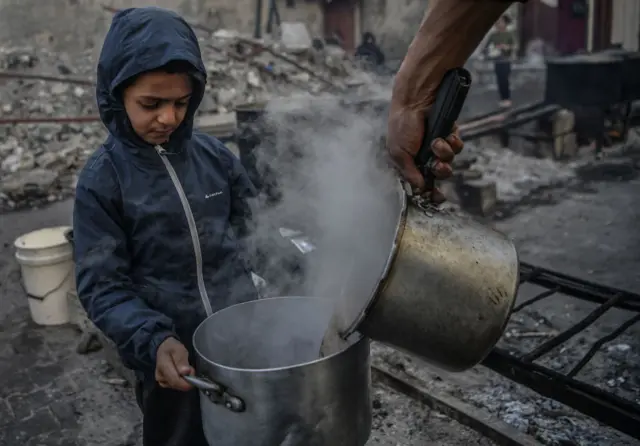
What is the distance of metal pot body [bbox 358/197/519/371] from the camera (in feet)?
4.91

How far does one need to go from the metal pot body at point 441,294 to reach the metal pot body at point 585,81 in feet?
27.1

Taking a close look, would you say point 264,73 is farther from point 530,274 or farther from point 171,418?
point 171,418

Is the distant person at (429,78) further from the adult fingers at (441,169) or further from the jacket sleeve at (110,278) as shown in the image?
the jacket sleeve at (110,278)

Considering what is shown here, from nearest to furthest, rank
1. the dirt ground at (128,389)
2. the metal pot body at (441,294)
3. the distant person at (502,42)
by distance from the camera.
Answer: the metal pot body at (441,294) < the dirt ground at (128,389) < the distant person at (502,42)

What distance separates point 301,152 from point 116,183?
6.48 feet

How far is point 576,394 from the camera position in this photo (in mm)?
2303

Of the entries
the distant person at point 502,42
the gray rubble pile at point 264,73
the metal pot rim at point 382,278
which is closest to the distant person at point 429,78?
the metal pot rim at point 382,278

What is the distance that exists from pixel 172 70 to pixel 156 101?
11 cm

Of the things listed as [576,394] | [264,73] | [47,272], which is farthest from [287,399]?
[264,73]

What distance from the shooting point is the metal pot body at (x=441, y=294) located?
1496 mm

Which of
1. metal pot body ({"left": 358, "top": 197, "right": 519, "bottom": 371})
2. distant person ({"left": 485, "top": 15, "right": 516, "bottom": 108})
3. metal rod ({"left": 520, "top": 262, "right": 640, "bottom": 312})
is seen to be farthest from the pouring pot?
distant person ({"left": 485, "top": 15, "right": 516, "bottom": 108})

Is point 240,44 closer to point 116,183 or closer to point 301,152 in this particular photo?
point 301,152

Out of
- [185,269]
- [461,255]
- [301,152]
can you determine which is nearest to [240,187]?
[185,269]

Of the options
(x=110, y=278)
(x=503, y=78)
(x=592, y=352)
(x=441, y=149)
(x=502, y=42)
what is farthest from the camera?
(x=502, y=42)
